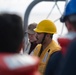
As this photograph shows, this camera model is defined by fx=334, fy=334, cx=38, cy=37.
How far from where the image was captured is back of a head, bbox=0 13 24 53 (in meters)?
1.85

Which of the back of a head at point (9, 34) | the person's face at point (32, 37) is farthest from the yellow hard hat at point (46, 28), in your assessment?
the back of a head at point (9, 34)

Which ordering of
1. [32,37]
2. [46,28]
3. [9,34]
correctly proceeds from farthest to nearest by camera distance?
[32,37], [46,28], [9,34]

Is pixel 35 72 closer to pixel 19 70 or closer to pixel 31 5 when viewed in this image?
pixel 19 70

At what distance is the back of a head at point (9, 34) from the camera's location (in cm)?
185

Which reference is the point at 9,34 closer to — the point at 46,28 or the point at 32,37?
the point at 46,28

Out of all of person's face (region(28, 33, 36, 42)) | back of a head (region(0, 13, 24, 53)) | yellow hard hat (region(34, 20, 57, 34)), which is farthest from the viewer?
person's face (region(28, 33, 36, 42))

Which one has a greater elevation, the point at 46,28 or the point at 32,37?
the point at 46,28

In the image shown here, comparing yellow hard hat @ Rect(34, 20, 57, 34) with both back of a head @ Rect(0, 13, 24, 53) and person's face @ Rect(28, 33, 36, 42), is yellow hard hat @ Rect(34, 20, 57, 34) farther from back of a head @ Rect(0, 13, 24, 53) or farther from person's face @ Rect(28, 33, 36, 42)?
back of a head @ Rect(0, 13, 24, 53)

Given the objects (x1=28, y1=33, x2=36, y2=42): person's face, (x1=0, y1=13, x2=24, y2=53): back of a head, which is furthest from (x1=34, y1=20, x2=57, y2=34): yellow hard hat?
(x1=0, y1=13, x2=24, y2=53): back of a head

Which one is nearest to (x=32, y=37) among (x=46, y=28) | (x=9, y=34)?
(x=46, y=28)

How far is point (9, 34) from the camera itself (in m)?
1.85

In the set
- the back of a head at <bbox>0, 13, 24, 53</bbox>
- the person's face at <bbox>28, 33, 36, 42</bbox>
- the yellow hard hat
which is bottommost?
the person's face at <bbox>28, 33, 36, 42</bbox>

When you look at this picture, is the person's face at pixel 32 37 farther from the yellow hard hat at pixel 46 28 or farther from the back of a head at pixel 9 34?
the back of a head at pixel 9 34

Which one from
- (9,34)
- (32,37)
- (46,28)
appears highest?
(9,34)
